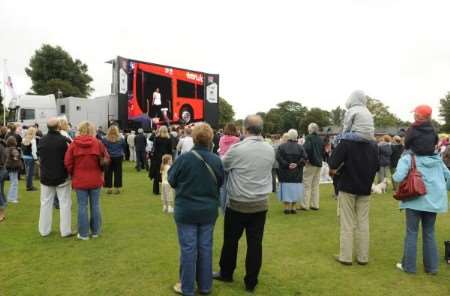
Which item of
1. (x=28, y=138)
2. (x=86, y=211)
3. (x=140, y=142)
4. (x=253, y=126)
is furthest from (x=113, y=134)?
(x=253, y=126)

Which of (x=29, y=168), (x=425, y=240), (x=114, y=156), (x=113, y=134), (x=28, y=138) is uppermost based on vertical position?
(x=113, y=134)


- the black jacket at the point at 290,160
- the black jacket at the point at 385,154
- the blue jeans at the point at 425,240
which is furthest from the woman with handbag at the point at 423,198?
the black jacket at the point at 385,154

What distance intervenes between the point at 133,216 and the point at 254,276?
14.7ft

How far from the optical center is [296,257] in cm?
584

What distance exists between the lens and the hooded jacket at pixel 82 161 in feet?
20.6

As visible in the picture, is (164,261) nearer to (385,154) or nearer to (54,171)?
(54,171)

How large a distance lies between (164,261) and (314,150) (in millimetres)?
4928

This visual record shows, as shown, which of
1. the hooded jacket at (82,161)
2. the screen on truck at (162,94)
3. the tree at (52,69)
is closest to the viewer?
the hooded jacket at (82,161)

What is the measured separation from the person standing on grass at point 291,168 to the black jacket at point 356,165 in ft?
11.1

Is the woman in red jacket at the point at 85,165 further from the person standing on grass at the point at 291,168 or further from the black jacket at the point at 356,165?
the person standing on grass at the point at 291,168


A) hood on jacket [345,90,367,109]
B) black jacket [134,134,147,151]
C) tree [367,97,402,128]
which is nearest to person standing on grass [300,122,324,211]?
hood on jacket [345,90,367,109]

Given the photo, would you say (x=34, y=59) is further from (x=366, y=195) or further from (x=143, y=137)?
(x=366, y=195)

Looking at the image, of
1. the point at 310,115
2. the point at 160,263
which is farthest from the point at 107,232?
the point at 310,115

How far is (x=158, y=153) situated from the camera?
37.9 ft
